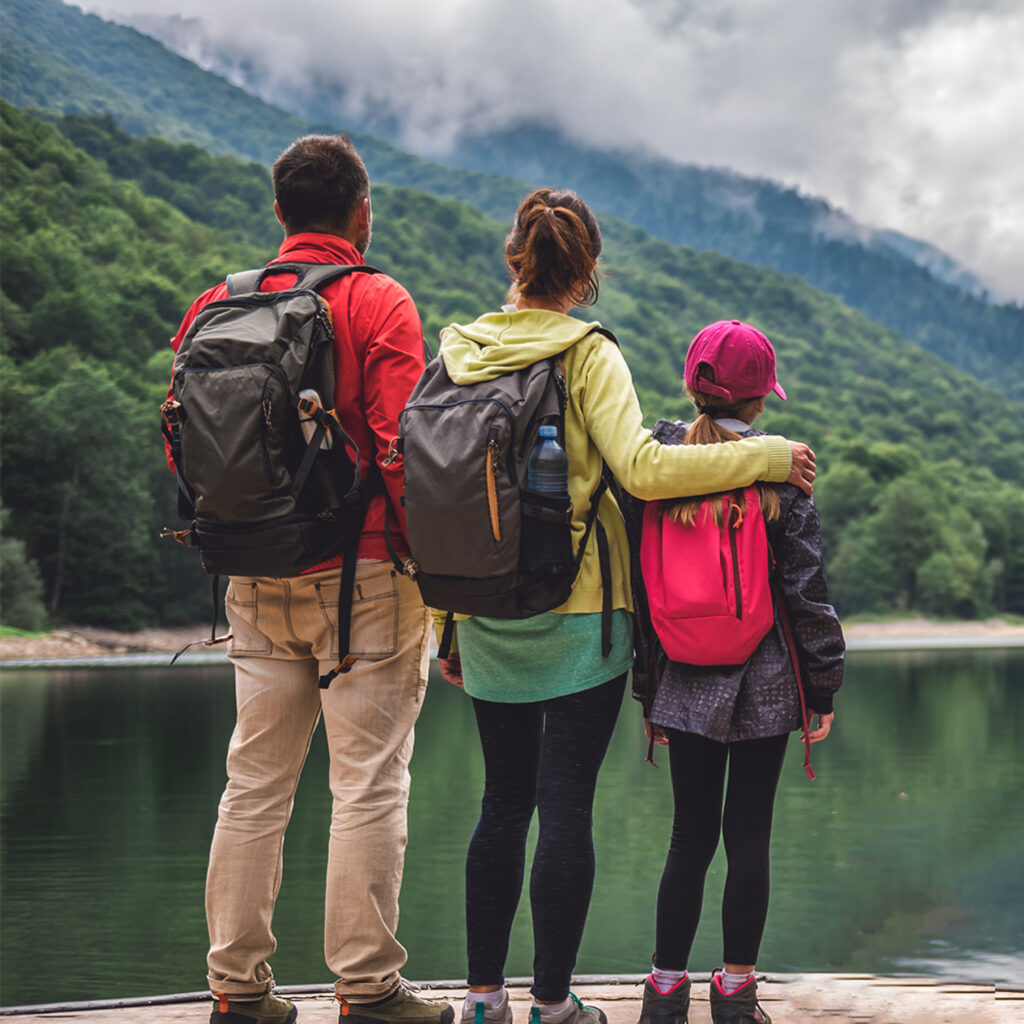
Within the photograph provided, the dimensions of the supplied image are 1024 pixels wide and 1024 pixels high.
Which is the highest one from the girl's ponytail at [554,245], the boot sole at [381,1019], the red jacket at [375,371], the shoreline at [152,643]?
the girl's ponytail at [554,245]

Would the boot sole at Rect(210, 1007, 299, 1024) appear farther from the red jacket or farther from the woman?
the red jacket

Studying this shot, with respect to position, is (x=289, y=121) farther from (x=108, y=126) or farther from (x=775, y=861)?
(x=775, y=861)

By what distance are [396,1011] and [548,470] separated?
1.20 m

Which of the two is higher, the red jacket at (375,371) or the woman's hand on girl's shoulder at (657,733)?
the red jacket at (375,371)

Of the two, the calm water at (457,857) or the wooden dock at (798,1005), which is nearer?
the wooden dock at (798,1005)

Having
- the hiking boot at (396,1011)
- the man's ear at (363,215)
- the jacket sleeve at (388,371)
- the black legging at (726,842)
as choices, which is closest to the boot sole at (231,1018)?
the hiking boot at (396,1011)

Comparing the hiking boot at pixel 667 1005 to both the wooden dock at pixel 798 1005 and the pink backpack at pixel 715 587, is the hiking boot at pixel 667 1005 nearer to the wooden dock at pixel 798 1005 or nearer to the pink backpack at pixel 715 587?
the wooden dock at pixel 798 1005

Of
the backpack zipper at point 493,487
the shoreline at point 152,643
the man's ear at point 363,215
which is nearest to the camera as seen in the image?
the backpack zipper at point 493,487

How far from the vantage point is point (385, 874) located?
8.75 ft

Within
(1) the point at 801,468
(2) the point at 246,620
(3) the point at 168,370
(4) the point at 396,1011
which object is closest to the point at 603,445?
(1) the point at 801,468

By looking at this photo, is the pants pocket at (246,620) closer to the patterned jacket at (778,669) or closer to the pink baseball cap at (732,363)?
the patterned jacket at (778,669)

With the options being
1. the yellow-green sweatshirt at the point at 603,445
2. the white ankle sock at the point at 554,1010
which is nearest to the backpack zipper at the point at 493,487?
the yellow-green sweatshirt at the point at 603,445

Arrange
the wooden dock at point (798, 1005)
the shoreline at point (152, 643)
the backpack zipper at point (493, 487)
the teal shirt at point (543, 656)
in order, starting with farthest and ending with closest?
the shoreline at point (152, 643)
the wooden dock at point (798, 1005)
the teal shirt at point (543, 656)
the backpack zipper at point (493, 487)

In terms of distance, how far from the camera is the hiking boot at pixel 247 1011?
266cm
